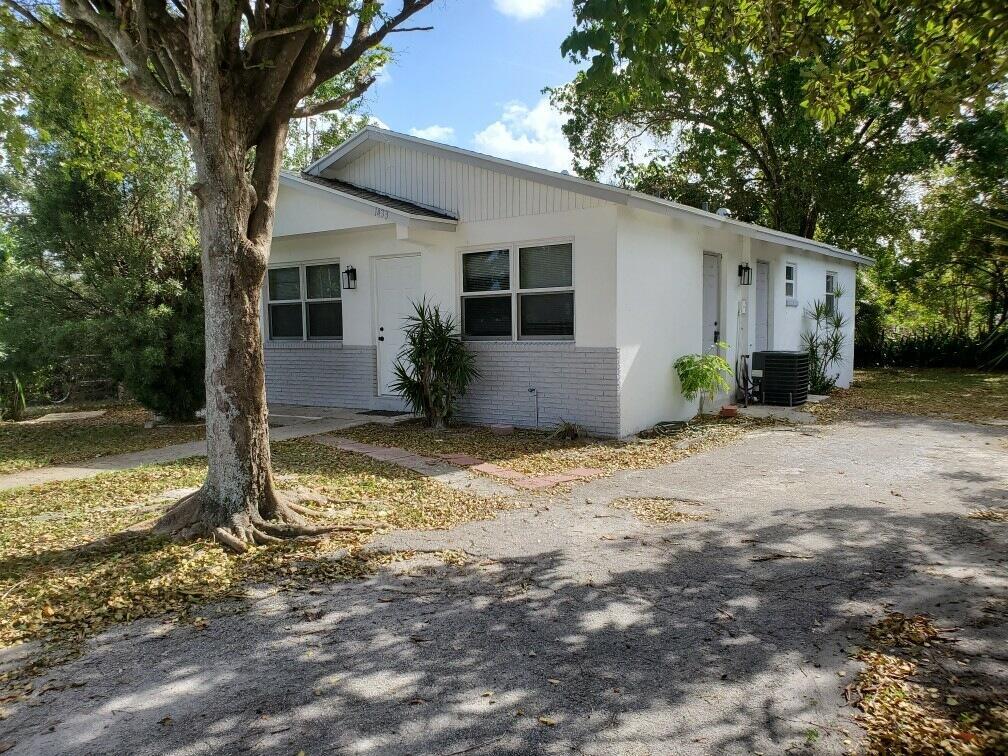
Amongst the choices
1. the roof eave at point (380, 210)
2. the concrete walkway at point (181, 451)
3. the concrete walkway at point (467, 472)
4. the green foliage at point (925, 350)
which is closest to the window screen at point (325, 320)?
the concrete walkway at point (181, 451)

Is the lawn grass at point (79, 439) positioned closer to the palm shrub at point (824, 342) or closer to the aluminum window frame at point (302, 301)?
the aluminum window frame at point (302, 301)

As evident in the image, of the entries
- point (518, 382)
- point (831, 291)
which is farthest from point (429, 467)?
point (831, 291)

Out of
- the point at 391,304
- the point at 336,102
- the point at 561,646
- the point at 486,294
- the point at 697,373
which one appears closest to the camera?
the point at 561,646

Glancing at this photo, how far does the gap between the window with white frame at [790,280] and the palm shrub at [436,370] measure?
24.0ft

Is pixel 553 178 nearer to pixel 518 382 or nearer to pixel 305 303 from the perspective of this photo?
pixel 518 382

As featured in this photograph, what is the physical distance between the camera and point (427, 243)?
1036 centimetres

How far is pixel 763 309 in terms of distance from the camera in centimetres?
1320

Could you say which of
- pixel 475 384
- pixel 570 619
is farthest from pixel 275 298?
pixel 570 619

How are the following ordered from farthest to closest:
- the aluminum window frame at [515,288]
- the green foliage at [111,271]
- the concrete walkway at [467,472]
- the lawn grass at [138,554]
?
the green foliage at [111,271]
the aluminum window frame at [515,288]
the concrete walkway at [467,472]
the lawn grass at [138,554]

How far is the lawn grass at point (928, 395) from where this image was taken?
11.5 meters

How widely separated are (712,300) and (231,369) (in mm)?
8787

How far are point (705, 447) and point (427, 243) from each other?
5.06 meters

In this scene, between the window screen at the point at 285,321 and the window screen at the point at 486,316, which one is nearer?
the window screen at the point at 486,316

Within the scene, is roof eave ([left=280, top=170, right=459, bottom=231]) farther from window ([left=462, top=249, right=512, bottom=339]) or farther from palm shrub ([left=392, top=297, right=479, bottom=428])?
palm shrub ([left=392, top=297, right=479, bottom=428])
